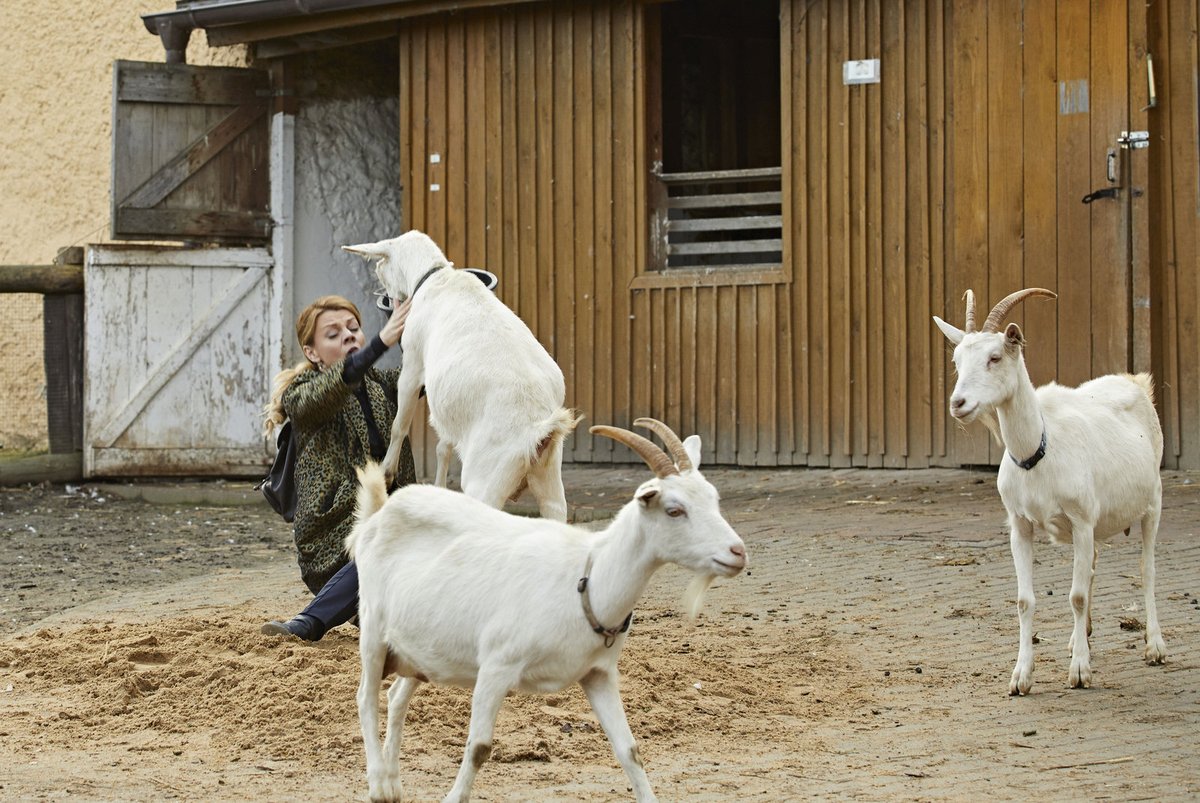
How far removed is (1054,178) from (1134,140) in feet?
1.99

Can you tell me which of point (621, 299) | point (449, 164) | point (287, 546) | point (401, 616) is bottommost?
point (287, 546)

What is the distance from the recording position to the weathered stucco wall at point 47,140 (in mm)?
15797

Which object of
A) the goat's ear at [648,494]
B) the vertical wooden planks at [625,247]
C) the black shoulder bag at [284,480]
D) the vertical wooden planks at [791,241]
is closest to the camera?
the goat's ear at [648,494]

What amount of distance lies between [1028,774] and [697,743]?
1149mm

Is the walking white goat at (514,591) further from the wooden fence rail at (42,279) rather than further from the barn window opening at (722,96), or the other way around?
the barn window opening at (722,96)

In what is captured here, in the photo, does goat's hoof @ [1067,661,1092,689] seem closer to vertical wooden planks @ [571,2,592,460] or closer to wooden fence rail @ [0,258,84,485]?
vertical wooden planks @ [571,2,592,460]

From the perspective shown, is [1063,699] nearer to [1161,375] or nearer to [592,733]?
[592,733]

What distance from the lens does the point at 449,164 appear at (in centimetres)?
1300

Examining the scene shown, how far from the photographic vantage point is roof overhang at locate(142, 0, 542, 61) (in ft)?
40.5

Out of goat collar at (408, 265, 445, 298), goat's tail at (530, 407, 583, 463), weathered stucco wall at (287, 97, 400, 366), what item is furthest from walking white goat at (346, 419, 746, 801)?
weathered stucco wall at (287, 97, 400, 366)

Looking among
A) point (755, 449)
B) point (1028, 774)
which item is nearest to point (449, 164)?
point (755, 449)

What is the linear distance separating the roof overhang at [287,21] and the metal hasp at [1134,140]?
4.95 metres

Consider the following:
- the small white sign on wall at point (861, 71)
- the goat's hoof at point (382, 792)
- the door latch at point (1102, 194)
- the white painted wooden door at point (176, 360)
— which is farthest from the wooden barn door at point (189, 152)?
the goat's hoof at point (382, 792)

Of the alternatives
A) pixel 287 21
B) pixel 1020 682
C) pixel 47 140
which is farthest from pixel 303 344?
pixel 47 140
